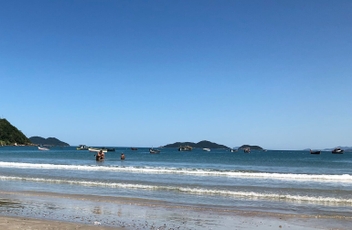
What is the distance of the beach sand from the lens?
10.9m

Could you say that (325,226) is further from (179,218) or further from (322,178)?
(322,178)

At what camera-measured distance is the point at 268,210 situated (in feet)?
46.6

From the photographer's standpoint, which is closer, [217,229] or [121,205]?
[217,229]

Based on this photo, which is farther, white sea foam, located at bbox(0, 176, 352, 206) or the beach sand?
white sea foam, located at bbox(0, 176, 352, 206)

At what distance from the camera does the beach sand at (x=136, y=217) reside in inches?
427

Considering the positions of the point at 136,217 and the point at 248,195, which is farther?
the point at 248,195

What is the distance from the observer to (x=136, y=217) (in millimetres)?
12164

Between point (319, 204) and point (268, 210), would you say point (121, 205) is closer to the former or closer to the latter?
point (268, 210)

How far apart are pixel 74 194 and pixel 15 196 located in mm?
2723

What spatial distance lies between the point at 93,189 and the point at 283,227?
12.3m

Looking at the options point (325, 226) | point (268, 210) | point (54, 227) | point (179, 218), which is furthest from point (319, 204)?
point (54, 227)

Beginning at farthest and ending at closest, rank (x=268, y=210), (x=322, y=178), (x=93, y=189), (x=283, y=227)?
(x=322, y=178) → (x=93, y=189) → (x=268, y=210) → (x=283, y=227)

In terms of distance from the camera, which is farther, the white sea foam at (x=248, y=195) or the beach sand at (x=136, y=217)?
the white sea foam at (x=248, y=195)

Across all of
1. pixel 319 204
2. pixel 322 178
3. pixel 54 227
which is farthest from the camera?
pixel 322 178
